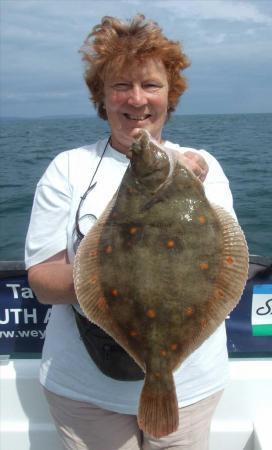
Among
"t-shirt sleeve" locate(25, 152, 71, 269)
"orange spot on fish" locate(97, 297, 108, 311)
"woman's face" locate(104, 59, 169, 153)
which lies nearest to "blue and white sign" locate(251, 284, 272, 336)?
"woman's face" locate(104, 59, 169, 153)

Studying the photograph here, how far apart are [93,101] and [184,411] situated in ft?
5.11

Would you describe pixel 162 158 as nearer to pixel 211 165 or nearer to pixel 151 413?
pixel 211 165

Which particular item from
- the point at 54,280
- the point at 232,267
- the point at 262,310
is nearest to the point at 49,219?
the point at 54,280

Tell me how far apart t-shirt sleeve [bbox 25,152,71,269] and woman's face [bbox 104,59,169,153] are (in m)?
0.36

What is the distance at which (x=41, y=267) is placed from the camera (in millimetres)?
2318

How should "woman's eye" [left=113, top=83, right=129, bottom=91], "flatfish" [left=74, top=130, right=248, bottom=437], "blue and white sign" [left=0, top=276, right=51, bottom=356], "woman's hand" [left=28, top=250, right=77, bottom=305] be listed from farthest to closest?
"blue and white sign" [left=0, top=276, right=51, bottom=356] < "woman's eye" [left=113, top=83, right=129, bottom=91] < "woman's hand" [left=28, top=250, right=77, bottom=305] < "flatfish" [left=74, top=130, right=248, bottom=437]

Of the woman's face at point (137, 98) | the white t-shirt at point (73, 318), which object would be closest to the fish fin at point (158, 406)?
the white t-shirt at point (73, 318)

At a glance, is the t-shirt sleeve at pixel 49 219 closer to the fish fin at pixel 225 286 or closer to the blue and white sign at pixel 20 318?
the fish fin at pixel 225 286

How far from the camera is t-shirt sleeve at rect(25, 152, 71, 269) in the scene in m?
2.33

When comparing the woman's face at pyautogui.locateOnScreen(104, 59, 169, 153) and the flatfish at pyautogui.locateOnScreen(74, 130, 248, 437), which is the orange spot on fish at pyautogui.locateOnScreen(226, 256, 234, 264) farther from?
the woman's face at pyautogui.locateOnScreen(104, 59, 169, 153)

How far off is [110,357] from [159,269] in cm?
62

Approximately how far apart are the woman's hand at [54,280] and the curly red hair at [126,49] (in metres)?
0.88

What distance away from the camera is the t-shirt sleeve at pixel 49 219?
91.9 inches

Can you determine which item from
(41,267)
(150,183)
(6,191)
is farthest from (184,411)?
(6,191)
